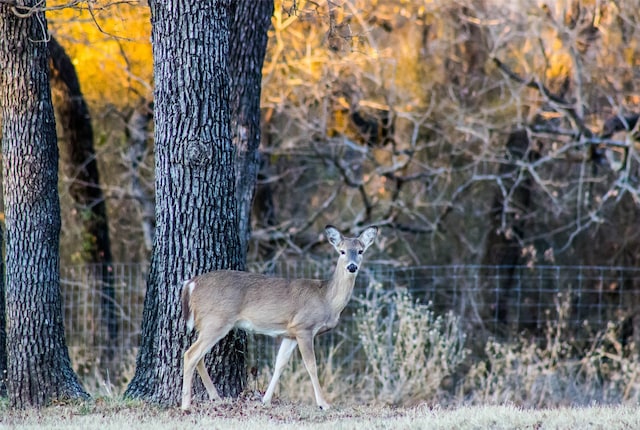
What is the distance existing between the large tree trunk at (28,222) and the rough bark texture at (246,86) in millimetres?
1931

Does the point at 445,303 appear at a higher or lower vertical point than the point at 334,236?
lower

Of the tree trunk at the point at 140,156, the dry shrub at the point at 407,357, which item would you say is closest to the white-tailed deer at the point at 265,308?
the dry shrub at the point at 407,357

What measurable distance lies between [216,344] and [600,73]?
8164 millimetres

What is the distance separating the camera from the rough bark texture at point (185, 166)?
784cm

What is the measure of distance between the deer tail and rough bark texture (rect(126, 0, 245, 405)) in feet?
0.29

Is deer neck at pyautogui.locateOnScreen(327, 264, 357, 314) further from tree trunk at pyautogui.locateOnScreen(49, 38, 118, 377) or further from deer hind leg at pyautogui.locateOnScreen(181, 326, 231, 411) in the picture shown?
tree trunk at pyautogui.locateOnScreen(49, 38, 118, 377)

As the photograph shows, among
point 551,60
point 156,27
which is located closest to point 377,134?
point 551,60

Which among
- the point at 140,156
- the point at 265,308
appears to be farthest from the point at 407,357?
the point at 140,156

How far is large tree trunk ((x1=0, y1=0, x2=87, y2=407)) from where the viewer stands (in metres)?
8.18

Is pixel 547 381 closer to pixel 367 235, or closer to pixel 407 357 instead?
pixel 407 357

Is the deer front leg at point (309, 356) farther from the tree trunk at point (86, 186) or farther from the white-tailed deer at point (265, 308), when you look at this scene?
the tree trunk at point (86, 186)

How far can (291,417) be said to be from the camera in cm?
742

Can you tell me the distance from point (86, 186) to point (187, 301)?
25.1 feet

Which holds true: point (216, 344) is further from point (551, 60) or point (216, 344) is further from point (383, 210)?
point (551, 60)
